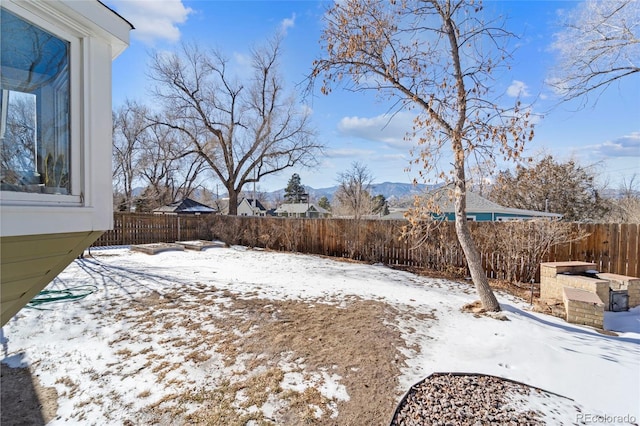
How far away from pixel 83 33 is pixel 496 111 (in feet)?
14.3

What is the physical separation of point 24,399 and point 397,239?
7515mm

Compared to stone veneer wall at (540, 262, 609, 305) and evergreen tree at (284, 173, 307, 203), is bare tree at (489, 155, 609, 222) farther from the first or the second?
evergreen tree at (284, 173, 307, 203)

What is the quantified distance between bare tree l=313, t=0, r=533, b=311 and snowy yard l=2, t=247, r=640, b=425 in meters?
1.20

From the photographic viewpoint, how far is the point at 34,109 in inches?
60.1

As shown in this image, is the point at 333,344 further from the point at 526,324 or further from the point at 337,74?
the point at 337,74

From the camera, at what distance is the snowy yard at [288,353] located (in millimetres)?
2297

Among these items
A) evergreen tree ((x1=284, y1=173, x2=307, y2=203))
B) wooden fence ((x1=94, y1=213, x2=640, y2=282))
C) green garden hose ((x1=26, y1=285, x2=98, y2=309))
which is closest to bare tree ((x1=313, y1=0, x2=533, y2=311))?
wooden fence ((x1=94, y1=213, x2=640, y2=282))

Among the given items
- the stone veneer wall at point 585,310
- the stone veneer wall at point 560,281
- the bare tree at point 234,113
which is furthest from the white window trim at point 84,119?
the bare tree at point 234,113

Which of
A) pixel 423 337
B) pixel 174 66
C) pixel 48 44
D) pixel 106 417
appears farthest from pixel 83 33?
pixel 174 66

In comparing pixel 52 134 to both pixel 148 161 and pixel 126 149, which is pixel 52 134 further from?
pixel 126 149

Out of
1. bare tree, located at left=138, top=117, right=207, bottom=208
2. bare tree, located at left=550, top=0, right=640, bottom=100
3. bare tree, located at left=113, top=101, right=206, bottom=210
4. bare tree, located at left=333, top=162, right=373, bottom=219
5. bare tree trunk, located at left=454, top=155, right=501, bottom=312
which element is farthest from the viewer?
bare tree, located at left=333, top=162, right=373, bottom=219

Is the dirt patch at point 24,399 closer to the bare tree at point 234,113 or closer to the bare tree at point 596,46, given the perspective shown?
the bare tree at point 596,46

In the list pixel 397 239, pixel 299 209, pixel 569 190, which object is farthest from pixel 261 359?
pixel 299 209

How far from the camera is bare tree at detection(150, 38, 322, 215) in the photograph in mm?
16734
